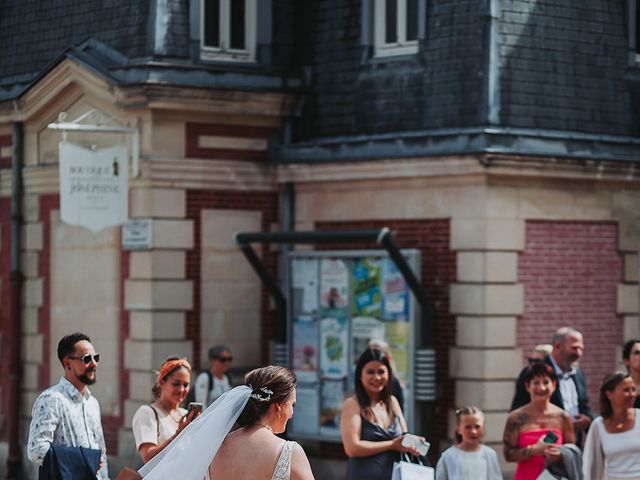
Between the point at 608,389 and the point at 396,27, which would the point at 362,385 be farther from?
the point at 396,27

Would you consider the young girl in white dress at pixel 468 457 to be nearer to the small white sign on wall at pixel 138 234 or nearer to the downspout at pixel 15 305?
the small white sign on wall at pixel 138 234

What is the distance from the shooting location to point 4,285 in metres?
19.6

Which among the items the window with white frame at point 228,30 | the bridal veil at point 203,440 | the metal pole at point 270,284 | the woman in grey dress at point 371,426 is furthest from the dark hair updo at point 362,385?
the window with white frame at point 228,30

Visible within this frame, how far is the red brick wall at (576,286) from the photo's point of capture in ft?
54.2

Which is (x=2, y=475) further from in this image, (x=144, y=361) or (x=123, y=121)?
(x=123, y=121)

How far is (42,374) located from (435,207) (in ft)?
16.8

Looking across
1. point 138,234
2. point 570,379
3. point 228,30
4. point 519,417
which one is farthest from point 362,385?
point 228,30

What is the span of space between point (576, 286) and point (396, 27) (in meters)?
3.17

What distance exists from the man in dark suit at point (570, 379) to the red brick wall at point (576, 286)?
2272 mm

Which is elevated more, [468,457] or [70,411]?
[70,411]

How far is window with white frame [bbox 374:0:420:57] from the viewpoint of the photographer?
56.3 ft

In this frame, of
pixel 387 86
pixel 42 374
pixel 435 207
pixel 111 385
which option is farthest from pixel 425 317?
pixel 42 374

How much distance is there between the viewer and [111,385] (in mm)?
17891

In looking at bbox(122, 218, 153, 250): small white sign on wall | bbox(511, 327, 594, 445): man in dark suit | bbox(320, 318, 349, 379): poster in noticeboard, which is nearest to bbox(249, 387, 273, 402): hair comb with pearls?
bbox(511, 327, 594, 445): man in dark suit
